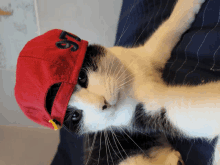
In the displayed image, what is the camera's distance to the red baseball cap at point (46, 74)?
0.52 m

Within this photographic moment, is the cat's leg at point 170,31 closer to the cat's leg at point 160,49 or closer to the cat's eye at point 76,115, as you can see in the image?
the cat's leg at point 160,49

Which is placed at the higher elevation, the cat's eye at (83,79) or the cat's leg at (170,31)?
the cat's leg at (170,31)

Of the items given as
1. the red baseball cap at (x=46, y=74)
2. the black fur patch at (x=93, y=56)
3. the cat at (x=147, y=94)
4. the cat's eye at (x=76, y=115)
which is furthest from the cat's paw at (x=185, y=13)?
the cat's eye at (x=76, y=115)

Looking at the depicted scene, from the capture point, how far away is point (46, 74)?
1.69 ft

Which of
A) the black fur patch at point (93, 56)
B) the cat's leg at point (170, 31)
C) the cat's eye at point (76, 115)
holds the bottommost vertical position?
the cat's eye at point (76, 115)

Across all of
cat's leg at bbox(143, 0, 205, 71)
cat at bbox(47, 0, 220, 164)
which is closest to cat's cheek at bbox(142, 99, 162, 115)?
cat at bbox(47, 0, 220, 164)

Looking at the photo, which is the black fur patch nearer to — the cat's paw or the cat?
the cat

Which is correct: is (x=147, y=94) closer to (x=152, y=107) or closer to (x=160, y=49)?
(x=152, y=107)

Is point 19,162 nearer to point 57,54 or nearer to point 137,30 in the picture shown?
point 57,54

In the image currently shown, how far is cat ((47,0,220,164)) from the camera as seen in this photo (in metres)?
0.52

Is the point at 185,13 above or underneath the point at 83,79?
above

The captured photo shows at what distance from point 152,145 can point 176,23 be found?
58cm

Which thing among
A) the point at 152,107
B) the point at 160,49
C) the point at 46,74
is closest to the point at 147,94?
the point at 152,107

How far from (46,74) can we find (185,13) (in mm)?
628
